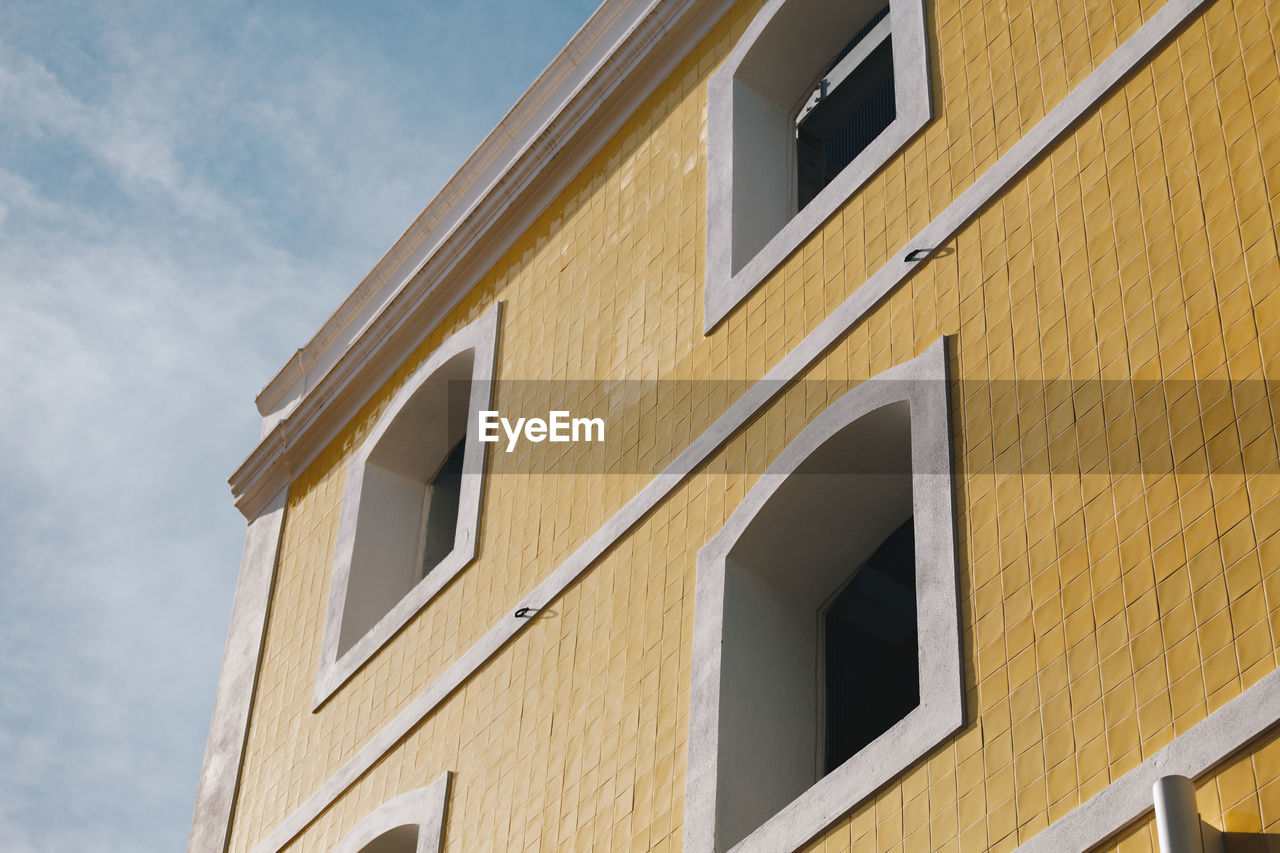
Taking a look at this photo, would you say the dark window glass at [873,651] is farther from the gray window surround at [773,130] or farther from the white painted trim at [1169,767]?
the white painted trim at [1169,767]

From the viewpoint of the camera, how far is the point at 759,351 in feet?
32.6

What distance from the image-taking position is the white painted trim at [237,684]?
13.4m

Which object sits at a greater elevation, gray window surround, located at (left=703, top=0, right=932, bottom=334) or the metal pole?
gray window surround, located at (left=703, top=0, right=932, bottom=334)

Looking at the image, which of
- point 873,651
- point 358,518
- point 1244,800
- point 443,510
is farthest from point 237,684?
point 1244,800

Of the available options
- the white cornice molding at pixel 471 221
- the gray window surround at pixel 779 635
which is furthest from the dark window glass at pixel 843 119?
the gray window surround at pixel 779 635

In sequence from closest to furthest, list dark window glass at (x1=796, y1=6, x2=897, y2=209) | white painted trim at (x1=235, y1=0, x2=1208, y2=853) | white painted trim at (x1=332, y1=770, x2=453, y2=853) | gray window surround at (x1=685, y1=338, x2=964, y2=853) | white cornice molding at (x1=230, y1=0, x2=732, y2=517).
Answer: gray window surround at (x1=685, y1=338, x2=964, y2=853)
white painted trim at (x1=235, y1=0, x2=1208, y2=853)
white painted trim at (x1=332, y1=770, x2=453, y2=853)
dark window glass at (x1=796, y1=6, x2=897, y2=209)
white cornice molding at (x1=230, y1=0, x2=732, y2=517)

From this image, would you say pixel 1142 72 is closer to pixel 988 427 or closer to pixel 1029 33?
pixel 1029 33

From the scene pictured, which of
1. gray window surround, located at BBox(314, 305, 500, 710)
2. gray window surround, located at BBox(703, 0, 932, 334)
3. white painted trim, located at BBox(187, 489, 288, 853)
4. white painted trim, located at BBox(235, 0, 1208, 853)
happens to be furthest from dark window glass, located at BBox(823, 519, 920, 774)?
white painted trim, located at BBox(187, 489, 288, 853)

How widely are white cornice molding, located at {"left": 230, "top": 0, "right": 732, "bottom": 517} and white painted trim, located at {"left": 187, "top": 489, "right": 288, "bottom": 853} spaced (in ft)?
1.60

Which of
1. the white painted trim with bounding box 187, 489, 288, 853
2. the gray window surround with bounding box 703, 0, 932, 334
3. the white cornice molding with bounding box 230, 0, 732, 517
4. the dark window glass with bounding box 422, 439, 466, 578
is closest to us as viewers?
the gray window surround with bounding box 703, 0, 932, 334

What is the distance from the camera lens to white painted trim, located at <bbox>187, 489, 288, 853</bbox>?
1341 centimetres

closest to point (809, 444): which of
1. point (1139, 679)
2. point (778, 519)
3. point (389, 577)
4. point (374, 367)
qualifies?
point (778, 519)

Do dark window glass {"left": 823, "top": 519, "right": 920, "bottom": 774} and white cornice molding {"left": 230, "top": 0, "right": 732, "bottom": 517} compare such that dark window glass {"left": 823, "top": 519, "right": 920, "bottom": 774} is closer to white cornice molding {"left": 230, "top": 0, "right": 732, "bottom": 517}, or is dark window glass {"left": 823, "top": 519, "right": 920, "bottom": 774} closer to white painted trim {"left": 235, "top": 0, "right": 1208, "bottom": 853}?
white painted trim {"left": 235, "top": 0, "right": 1208, "bottom": 853}

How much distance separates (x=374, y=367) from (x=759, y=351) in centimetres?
544
